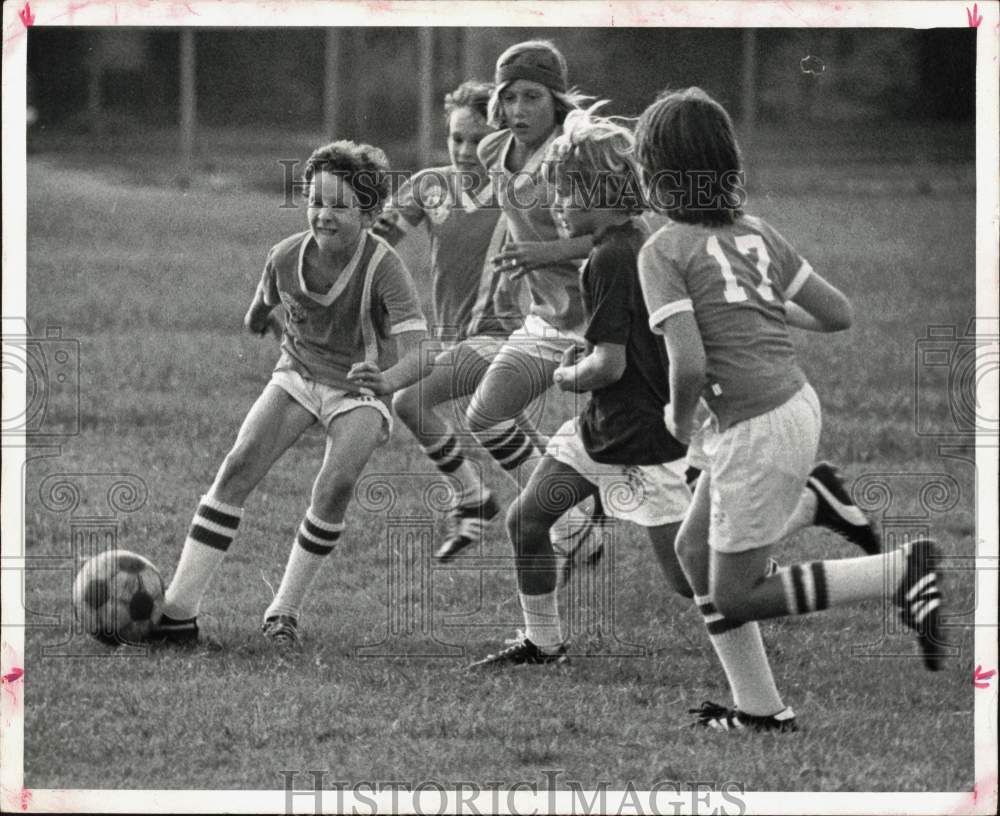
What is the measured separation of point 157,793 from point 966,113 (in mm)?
3465

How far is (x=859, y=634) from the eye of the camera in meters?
6.45

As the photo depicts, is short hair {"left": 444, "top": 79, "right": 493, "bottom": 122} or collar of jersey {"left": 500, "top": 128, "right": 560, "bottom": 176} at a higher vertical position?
short hair {"left": 444, "top": 79, "right": 493, "bottom": 122}

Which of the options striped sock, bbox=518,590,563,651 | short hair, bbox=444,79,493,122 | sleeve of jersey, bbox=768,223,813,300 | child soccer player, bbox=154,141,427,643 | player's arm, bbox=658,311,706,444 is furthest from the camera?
short hair, bbox=444,79,493,122

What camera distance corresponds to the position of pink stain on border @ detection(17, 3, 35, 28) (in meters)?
Answer: 6.10

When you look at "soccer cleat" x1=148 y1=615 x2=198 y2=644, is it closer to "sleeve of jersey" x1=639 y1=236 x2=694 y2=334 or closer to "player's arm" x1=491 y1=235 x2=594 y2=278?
"player's arm" x1=491 y1=235 x2=594 y2=278

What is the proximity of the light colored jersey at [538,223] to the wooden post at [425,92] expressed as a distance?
325mm

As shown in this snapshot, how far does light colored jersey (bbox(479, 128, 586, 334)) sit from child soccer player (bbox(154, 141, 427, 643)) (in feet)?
1.43

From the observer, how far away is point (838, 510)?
19.8 ft

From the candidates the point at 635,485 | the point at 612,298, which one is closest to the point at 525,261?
the point at 612,298

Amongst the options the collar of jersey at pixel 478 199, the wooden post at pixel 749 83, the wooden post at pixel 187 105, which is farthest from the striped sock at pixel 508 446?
the wooden post at pixel 187 105

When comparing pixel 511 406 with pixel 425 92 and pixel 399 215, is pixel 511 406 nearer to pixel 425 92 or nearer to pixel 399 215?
pixel 399 215

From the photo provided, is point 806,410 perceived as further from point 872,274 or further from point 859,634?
point 872,274

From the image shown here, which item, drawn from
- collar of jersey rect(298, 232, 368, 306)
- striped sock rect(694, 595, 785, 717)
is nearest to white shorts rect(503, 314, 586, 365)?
collar of jersey rect(298, 232, 368, 306)

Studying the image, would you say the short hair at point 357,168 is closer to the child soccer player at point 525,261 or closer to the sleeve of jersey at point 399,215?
the sleeve of jersey at point 399,215
